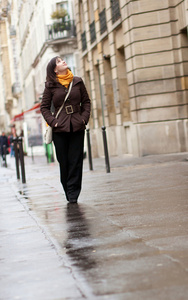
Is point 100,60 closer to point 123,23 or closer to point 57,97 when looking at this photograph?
point 123,23

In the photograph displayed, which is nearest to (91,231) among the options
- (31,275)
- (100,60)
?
(31,275)

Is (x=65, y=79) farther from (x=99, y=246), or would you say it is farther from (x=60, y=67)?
(x=99, y=246)

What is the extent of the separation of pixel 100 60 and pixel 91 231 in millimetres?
21707

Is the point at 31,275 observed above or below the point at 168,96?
below

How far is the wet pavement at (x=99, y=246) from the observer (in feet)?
13.2

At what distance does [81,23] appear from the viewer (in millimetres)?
31625

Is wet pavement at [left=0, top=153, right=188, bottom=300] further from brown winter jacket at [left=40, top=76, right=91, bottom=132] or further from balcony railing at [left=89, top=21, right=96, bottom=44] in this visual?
balcony railing at [left=89, top=21, right=96, bottom=44]

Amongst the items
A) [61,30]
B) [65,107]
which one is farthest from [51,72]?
[61,30]

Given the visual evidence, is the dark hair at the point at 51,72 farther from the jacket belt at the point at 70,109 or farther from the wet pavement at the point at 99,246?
the wet pavement at the point at 99,246

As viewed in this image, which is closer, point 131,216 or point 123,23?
point 131,216

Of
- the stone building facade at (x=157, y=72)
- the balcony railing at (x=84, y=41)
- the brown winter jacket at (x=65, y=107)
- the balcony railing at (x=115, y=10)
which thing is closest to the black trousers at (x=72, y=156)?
the brown winter jacket at (x=65, y=107)

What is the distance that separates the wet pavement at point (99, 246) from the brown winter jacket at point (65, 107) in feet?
3.27

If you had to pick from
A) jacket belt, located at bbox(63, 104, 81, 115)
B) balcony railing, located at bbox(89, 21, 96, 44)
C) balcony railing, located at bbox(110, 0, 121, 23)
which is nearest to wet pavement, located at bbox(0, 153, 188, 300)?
jacket belt, located at bbox(63, 104, 81, 115)

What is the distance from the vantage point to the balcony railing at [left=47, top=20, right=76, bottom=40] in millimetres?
38938
